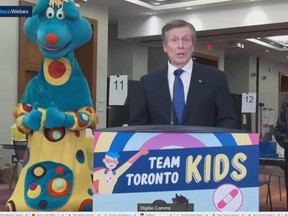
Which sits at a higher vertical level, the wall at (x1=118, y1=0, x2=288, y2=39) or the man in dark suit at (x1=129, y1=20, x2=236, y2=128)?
the wall at (x1=118, y1=0, x2=288, y2=39)

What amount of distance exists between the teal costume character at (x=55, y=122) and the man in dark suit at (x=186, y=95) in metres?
1.36

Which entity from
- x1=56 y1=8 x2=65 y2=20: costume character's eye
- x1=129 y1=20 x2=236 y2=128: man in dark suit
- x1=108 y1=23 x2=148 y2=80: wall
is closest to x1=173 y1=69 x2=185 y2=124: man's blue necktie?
x1=129 y1=20 x2=236 y2=128: man in dark suit

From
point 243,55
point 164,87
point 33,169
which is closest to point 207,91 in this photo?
point 164,87

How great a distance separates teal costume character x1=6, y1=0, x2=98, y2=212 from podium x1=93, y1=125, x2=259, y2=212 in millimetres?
1998

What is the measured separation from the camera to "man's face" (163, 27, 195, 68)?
61.4 inches

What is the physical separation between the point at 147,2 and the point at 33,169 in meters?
7.46

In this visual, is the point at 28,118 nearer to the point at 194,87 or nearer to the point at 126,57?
the point at 194,87

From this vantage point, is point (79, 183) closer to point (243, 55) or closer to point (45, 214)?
point (45, 214)

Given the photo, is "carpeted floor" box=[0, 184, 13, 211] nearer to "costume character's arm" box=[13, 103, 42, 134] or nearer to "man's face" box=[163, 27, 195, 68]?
"costume character's arm" box=[13, 103, 42, 134]

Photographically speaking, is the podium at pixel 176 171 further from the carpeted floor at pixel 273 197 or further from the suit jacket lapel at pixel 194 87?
the carpeted floor at pixel 273 197

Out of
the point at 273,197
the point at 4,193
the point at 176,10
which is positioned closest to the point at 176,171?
the point at 273,197

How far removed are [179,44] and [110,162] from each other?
2.12 ft

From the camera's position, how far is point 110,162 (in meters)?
1.06

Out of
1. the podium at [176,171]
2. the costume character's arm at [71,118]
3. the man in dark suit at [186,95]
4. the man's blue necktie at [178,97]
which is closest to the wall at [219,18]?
the costume character's arm at [71,118]
